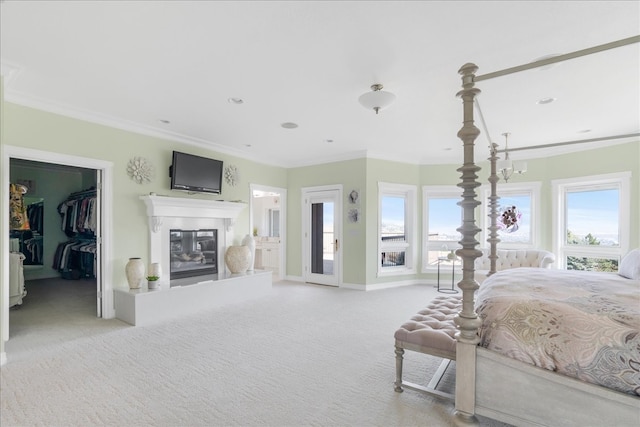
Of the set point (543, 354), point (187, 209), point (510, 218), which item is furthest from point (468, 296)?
point (510, 218)

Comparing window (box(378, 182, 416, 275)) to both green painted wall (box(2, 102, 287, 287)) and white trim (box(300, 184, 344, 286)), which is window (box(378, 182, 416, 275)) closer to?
white trim (box(300, 184, 344, 286))

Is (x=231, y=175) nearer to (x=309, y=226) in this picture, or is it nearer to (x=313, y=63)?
(x=309, y=226)

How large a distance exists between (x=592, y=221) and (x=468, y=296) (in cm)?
527

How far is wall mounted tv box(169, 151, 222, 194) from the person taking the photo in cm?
486

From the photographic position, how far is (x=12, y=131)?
3480mm

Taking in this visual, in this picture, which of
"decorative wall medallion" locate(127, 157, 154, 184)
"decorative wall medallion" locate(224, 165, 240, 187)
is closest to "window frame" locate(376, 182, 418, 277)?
"decorative wall medallion" locate(224, 165, 240, 187)

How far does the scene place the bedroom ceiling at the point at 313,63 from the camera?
7.06 feet

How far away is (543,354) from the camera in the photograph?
1773mm

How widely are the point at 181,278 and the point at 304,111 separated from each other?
10.5 feet

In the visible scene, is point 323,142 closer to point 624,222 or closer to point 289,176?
point 289,176

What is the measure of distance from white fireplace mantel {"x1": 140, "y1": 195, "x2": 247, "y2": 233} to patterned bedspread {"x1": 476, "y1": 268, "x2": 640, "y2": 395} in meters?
4.25

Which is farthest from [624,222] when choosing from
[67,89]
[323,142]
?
[67,89]

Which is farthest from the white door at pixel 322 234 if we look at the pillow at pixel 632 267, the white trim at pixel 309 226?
the pillow at pixel 632 267

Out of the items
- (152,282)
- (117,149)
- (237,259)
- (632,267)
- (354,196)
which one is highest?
(117,149)
